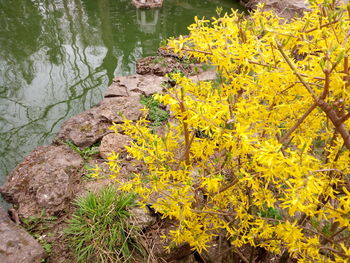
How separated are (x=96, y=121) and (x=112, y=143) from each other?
634 millimetres

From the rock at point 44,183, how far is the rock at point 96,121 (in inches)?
12.8

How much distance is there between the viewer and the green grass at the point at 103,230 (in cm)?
224

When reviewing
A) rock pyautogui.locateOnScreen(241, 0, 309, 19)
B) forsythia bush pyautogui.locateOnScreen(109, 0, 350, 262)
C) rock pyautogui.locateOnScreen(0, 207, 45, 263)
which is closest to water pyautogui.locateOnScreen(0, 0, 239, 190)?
rock pyautogui.locateOnScreen(0, 207, 45, 263)

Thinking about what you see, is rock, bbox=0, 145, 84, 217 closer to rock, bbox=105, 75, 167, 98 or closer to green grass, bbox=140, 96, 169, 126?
green grass, bbox=140, 96, 169, 126

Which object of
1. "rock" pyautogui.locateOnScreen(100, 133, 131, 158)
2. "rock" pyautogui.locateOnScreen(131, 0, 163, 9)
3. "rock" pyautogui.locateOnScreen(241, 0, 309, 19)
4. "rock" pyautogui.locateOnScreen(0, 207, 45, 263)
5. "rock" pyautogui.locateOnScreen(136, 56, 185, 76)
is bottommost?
"rock" pyautogui.locateOnScreen(0, 207, 45, 263)

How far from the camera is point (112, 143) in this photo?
3432 millimetres

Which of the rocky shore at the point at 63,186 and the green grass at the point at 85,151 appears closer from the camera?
the rocky shore at the point at 63,186

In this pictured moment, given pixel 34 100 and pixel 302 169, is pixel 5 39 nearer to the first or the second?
pixel 34 100

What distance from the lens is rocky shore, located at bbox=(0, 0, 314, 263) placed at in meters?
2.29

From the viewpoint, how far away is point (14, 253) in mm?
2158

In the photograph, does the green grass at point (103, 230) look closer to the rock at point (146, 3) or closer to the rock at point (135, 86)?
the rock at point (135, 86)

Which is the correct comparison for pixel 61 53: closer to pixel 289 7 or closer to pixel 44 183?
pixel 44 183

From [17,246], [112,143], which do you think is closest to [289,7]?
[112,143]

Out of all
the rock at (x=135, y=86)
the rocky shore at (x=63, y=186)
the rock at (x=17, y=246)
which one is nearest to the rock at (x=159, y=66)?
the rock at (x=135, y=86)
